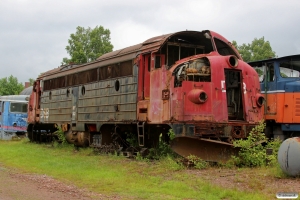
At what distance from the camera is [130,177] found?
350 inches

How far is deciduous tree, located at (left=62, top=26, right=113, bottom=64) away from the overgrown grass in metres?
26.3

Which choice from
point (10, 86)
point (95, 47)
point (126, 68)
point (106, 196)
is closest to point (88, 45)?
point (95, 47)

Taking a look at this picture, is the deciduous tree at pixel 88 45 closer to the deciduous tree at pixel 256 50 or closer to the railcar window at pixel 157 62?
the deciduous tree at pixel 256 50

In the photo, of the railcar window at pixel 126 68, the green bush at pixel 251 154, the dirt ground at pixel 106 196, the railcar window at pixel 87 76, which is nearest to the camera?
the dirt ground at pixel 106 196

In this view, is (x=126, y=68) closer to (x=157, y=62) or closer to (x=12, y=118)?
(x=157, y=62)

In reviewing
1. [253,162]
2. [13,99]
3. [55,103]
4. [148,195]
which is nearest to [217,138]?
[253,162]

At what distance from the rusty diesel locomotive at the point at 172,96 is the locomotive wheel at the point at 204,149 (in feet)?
0.08

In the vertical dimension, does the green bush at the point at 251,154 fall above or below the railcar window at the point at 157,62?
below

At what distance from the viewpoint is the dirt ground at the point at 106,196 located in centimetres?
713

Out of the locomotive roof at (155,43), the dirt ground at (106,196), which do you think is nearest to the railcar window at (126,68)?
the locomotive roof at (155,43)

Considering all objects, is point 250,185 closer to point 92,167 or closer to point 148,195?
point 148,195

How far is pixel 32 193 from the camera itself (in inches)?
301

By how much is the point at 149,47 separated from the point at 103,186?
510 cm

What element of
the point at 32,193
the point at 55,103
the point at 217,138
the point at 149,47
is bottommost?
the point at 32,193
